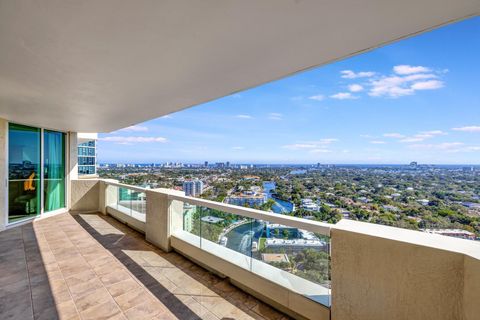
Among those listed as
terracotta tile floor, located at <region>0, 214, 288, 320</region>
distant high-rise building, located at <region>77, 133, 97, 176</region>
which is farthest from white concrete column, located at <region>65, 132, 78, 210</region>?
distant high-rise building, located at <region>77, 133, 97, 176</region>

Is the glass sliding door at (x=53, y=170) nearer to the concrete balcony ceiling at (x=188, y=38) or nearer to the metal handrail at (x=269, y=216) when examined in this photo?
the concrete balcony ceiling at (x=188, y=38)

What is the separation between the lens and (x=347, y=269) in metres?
1.96

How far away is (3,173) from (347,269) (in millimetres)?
7500

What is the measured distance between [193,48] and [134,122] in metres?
4.06

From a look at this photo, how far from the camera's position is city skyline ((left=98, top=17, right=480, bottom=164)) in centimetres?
446

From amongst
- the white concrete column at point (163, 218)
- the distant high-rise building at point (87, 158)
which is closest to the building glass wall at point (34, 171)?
the white concrete column at point (163, 218)

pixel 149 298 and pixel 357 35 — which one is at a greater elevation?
pixel 357 35

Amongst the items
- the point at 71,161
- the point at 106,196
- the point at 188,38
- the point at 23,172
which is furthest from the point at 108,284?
the point at 71,161

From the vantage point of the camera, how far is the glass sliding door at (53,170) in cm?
667

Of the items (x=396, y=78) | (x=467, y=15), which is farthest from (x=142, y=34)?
(x=396, y=78)

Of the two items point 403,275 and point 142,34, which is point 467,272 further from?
point 142,34

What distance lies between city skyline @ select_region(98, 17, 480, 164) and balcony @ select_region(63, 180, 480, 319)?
5.47ft

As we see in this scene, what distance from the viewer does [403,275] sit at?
170cm

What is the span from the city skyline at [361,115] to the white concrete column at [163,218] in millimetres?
1842
